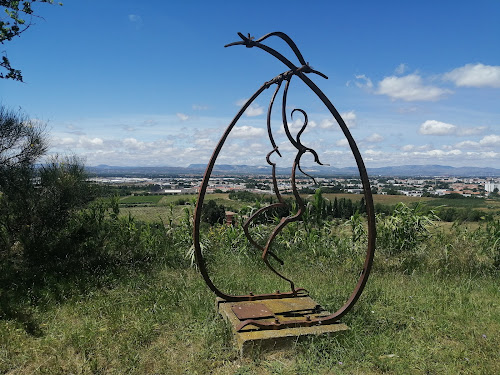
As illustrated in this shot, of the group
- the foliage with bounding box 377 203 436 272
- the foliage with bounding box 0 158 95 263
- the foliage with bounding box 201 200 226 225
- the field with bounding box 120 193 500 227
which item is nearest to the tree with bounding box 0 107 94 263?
the foliage with bounding box 0 158 95 263

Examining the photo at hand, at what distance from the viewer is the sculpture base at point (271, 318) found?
318cm

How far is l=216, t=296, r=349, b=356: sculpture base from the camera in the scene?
3.18 meters

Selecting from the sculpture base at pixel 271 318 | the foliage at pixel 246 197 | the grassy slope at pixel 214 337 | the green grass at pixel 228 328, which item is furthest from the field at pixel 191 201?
the sculpture base at pixel 271 318

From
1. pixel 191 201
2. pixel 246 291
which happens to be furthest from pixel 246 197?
pixel 246 291

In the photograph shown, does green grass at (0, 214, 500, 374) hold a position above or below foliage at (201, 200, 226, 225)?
below

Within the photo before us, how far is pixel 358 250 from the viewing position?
595 cm

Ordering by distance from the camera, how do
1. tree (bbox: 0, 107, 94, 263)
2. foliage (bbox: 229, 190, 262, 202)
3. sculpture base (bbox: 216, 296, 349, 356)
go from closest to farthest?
sculpture base (bbox: 216, 296, 349, 356) → tree (bbox: 0, 107, 94, 263) → foliage (bbox: 229, 190, 262, 202)

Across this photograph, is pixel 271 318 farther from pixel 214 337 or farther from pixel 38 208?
pixel 38 208

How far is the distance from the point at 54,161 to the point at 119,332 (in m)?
3.54

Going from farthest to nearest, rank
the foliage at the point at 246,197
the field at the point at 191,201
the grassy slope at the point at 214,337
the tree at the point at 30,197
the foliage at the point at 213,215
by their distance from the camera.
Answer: the foliage at the point at 246,197, the foliage at the point at 213,215, the field at the point at 191,201, the tree at the point at 30,197, the grassy slope at the point at 214,337

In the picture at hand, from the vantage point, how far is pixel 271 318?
3539mm

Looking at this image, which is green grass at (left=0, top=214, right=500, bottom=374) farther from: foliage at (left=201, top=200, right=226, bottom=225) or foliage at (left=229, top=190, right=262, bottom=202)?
foliage at (left=229, top=190, right=262, bottom=202)

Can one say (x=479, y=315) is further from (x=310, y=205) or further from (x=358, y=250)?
(x=310, y=205)

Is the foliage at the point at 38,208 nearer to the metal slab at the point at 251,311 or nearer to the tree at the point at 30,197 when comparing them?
the tree at the point at 30,197
